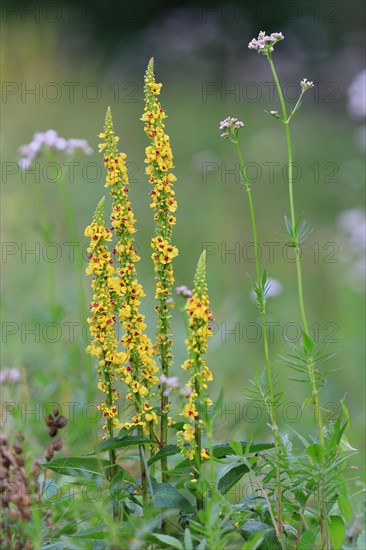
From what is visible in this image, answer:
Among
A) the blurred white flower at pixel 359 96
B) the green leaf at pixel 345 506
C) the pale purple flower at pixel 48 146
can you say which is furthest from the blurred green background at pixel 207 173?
the green leaf at pixel 345 506

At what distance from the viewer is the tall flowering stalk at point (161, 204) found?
1.88 m

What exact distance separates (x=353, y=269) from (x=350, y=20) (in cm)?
644

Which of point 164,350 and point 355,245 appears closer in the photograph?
point 164,350

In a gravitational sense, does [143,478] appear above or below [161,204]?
below

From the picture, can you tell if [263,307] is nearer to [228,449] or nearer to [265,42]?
[228,449]

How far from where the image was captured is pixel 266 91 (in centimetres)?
916

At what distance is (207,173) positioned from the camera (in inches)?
241

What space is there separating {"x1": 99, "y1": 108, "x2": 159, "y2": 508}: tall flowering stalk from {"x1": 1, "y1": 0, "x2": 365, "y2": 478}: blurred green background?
40cm

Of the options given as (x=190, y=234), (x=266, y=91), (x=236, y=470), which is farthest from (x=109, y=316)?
(x=266, y=91)

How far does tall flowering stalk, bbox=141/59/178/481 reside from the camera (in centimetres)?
188

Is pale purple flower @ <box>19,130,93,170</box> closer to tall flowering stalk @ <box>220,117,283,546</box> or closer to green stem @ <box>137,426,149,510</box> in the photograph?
tall flowering stalk @ <box>220,117,283,546</box>

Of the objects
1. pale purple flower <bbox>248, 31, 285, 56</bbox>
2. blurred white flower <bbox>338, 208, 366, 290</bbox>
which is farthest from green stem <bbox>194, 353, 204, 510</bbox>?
blurred white flower <bbox>338, 208, 366, 290</bbox>

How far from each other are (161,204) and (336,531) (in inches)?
33.3

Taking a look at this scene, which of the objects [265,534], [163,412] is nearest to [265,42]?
[163,412]
